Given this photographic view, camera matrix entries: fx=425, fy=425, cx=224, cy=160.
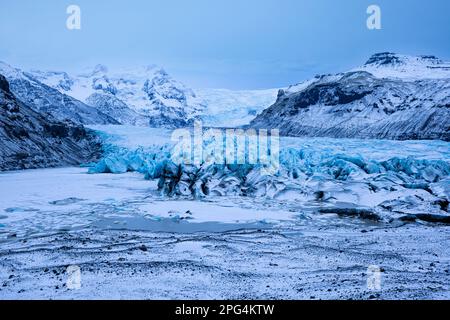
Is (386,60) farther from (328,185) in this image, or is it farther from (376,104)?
(328,185)

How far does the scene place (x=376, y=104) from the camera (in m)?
29.5

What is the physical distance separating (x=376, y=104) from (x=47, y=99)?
26.4 metres

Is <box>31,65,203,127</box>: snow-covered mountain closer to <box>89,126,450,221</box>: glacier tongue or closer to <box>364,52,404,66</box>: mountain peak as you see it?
<box>364,52,404,66</box>: mountain peak

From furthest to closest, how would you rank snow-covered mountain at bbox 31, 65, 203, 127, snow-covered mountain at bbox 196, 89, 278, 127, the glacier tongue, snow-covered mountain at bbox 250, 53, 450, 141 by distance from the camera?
snow-covered mountain at bbox 31, 65, 203, 127 → snow-covered mountain at bbox 196, 89, 278, 127 → snow-covered mountain at bbox 250, 53, 450, 141 → the glacier tongue

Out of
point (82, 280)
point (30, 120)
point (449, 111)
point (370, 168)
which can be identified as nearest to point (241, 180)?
point (370, 168)

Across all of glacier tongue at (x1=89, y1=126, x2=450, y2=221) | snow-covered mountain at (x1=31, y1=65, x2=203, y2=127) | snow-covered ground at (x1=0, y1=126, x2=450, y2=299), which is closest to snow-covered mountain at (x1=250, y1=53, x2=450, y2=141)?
glacier tongue at (x1=89, y1=126, x2=450, y2=221)

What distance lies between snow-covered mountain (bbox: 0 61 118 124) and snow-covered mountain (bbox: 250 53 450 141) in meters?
15.1

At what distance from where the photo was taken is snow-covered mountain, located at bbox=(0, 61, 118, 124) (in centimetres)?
3272

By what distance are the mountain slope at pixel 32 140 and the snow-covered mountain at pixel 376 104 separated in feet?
54.3

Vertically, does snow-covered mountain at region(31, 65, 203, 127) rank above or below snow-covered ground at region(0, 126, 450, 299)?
above

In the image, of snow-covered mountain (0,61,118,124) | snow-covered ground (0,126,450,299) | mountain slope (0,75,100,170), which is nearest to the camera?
snow-covered ground (0,126,450,299)

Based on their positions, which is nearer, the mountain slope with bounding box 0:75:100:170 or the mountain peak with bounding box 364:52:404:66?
the mountain slope with bounding box 0:75:100:170

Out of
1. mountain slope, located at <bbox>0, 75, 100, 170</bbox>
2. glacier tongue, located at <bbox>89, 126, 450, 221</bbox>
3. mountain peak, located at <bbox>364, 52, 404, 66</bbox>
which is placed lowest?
glacier tongue, located at <bbox>89, 126, 450, 221</bbox>

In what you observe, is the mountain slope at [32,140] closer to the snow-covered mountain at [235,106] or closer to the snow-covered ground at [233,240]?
the snow-covered ground at [233,240]
